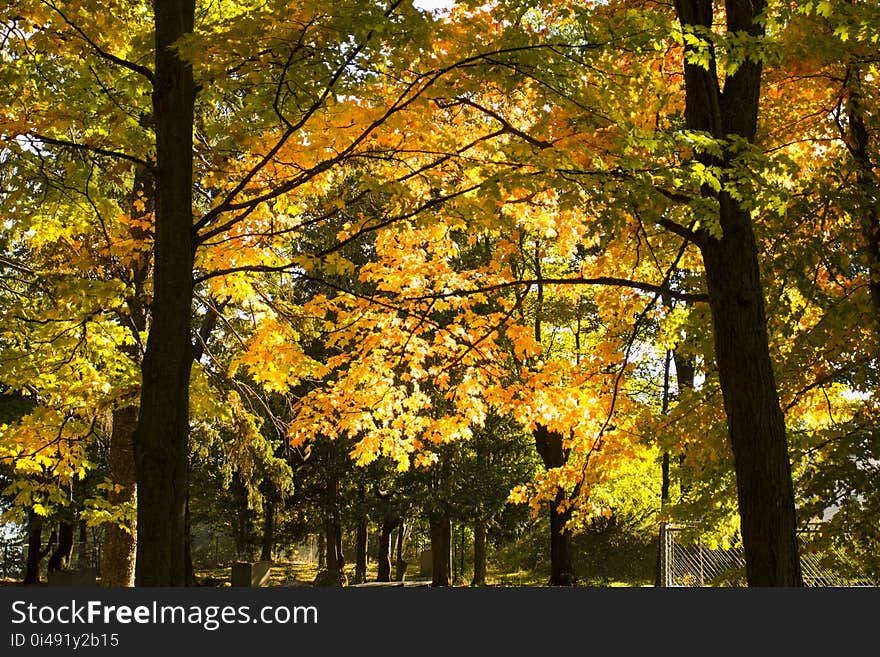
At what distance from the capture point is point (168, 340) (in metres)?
5.56

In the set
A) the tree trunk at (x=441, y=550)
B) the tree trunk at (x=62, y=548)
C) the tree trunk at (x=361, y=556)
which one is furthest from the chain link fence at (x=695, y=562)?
the tree trunk at (x=62, y=548)

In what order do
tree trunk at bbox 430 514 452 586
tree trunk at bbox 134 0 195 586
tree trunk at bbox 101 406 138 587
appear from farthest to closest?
tree trunk at bbox 430 514 452 586
tree trunk at bbox 101 406 138 587
tree trunk at bbox 134 0 195 586

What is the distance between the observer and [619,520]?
2830 cm

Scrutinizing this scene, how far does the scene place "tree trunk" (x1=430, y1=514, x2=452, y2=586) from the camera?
2250 centimetres

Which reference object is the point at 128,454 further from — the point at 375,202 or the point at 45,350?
the point at 375,202

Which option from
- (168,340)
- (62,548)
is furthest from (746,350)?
(62,548)

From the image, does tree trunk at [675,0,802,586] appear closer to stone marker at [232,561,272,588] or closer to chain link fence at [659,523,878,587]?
chain link fence at [659,523,878,587]

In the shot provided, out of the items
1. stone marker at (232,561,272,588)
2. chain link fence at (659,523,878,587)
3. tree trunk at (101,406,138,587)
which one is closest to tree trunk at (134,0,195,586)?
tree trunk at (101,406,138,587)

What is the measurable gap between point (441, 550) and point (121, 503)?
13.2 metres

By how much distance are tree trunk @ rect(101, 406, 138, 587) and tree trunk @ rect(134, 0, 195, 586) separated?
5708 millimetres

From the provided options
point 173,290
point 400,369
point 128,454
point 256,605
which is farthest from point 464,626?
point 400,369

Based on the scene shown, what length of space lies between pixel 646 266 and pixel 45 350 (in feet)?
24.6

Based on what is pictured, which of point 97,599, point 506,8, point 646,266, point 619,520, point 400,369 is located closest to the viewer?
point 97,599

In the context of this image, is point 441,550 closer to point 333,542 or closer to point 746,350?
point 333,542
